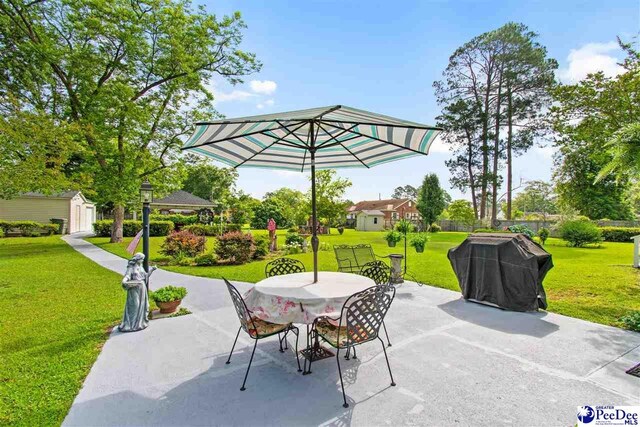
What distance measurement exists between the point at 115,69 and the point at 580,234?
2514cm

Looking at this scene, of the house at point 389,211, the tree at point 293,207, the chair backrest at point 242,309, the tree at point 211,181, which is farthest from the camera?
the house at point 389,211

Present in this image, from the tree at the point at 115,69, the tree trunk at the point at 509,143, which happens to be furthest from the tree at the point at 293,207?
the tree trunk at the point at 509,143

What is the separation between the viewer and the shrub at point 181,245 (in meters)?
10.6

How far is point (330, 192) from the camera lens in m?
25.8

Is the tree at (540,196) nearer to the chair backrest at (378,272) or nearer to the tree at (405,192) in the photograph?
the tree at (405,192)

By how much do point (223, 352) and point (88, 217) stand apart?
29720mm

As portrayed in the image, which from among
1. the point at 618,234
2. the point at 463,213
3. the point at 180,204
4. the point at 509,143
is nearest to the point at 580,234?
the point at 618,234

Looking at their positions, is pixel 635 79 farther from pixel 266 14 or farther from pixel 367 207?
pixel 367 207

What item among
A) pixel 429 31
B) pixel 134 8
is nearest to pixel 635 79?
pixel 429 31

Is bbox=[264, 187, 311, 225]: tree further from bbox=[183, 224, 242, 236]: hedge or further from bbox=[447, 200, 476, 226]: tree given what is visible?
bbox=[447, 200, 476, 226]: tree

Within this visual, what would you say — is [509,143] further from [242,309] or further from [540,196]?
[540,196]

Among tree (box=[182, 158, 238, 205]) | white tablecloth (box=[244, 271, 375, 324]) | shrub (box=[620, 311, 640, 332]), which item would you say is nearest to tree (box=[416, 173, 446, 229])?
tree (box=[182, 158, 238, 205])

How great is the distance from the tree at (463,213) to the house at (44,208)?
31.6 m

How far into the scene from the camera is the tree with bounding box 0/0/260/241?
13.6 metres
